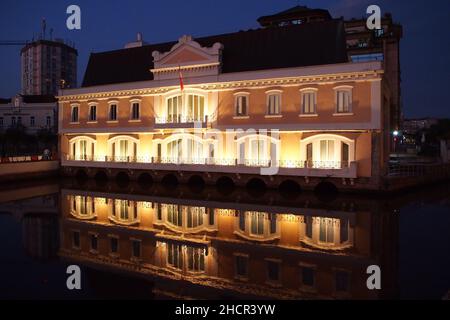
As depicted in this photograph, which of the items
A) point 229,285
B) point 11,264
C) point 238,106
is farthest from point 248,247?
point 238,106

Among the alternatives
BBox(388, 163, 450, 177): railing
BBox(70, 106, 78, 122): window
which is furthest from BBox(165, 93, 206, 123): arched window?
BBox(388, 163, 450, 177): railing

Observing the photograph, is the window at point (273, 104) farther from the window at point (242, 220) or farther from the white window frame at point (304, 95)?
the window at point (242, 220)

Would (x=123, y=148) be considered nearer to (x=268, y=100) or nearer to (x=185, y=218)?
(x=268, y=100)

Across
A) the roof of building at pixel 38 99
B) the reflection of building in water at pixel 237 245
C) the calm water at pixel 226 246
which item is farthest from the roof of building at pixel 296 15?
the roof of building at pixel 38 99

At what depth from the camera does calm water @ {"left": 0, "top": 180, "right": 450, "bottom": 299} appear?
9.85m

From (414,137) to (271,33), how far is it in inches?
3067

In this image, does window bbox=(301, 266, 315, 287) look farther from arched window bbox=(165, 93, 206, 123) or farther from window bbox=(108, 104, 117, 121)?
window bbox=(108, 104, 117, 121)

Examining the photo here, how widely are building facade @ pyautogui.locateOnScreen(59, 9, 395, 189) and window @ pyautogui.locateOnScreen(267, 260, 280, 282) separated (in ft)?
41.9

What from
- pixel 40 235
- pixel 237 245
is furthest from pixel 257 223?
pixel 40 235

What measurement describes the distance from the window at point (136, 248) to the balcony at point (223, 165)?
41.9 ft

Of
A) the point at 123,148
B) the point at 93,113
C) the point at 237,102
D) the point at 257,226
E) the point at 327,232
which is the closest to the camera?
the point at 327,232

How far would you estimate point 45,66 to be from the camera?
89.8 m

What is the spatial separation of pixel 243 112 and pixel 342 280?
1797 cm
